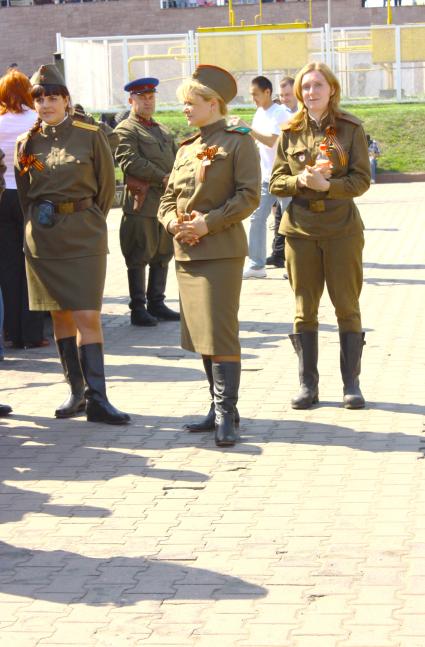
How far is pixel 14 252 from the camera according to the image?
989cm

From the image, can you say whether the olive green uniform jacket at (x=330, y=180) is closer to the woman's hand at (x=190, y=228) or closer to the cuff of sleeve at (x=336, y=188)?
the cuff of sleeve at (x=336, y=188)

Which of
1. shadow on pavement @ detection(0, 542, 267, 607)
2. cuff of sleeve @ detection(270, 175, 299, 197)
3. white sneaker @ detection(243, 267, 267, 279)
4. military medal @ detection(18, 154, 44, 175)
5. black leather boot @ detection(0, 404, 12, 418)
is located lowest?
white sneaker @ detection(243, 267, 267, 279)

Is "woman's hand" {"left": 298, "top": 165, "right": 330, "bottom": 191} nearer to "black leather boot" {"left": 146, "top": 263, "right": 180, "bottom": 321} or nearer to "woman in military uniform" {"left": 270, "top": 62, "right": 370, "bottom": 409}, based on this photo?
"woman in military uniform" {"left": 270, "top": 62, "right": 370, "bottom": 409}

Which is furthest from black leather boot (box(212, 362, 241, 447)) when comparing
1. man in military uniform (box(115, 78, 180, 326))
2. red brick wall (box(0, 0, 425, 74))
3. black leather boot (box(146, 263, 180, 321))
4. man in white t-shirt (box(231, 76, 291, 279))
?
red brick wall (box(0, 0, 425, 74))

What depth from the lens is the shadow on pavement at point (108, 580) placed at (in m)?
4.87

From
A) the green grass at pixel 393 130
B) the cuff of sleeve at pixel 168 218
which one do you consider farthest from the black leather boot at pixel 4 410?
the green grass at pixel 393 130

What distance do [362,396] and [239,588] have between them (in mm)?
3052

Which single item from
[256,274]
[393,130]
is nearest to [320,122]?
[256,274]

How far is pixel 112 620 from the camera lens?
183 inches

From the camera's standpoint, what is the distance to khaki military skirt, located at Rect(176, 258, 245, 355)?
22.7 ft

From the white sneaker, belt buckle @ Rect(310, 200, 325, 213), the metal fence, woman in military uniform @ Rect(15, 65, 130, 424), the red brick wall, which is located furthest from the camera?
the red brick wall

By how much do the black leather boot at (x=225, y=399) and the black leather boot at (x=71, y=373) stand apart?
1086 millimetres

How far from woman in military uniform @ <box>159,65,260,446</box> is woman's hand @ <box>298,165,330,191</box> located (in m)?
0.50

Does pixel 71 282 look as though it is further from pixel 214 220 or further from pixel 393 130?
pixel 393 130
